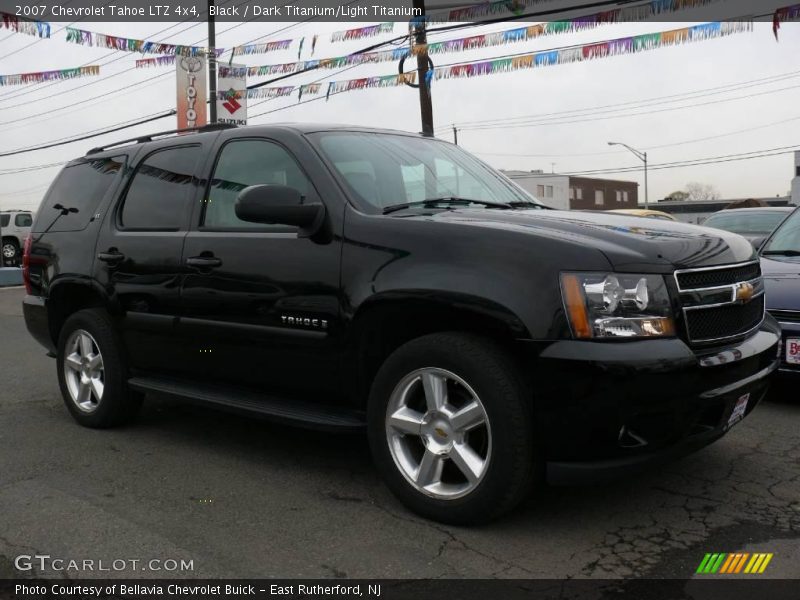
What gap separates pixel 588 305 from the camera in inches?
116

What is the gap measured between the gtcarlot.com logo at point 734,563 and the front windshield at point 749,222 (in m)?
9.13

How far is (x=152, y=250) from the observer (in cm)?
446

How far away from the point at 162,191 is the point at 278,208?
1414mm

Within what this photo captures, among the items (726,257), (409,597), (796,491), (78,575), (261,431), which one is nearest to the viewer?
(409,597)

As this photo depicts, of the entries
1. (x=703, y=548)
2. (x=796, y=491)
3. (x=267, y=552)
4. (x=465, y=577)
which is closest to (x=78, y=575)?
(x=267, y=552)

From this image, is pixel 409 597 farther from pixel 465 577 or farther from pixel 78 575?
pixel 78 575

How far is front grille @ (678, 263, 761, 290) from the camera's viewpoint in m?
3.12

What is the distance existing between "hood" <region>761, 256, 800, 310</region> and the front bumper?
7.64 ft

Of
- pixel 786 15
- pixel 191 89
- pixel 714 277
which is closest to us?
pixel 714 277

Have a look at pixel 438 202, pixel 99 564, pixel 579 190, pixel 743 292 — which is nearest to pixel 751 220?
pixel 743 292

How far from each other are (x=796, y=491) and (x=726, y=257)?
120cm

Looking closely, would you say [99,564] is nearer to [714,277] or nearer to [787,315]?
[714,277]

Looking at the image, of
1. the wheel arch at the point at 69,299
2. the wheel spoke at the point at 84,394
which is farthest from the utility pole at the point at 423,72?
the wheel spoke at the point at 84,394

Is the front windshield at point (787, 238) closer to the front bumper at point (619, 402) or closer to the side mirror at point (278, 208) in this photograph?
the front bumper at point (619, 402)
